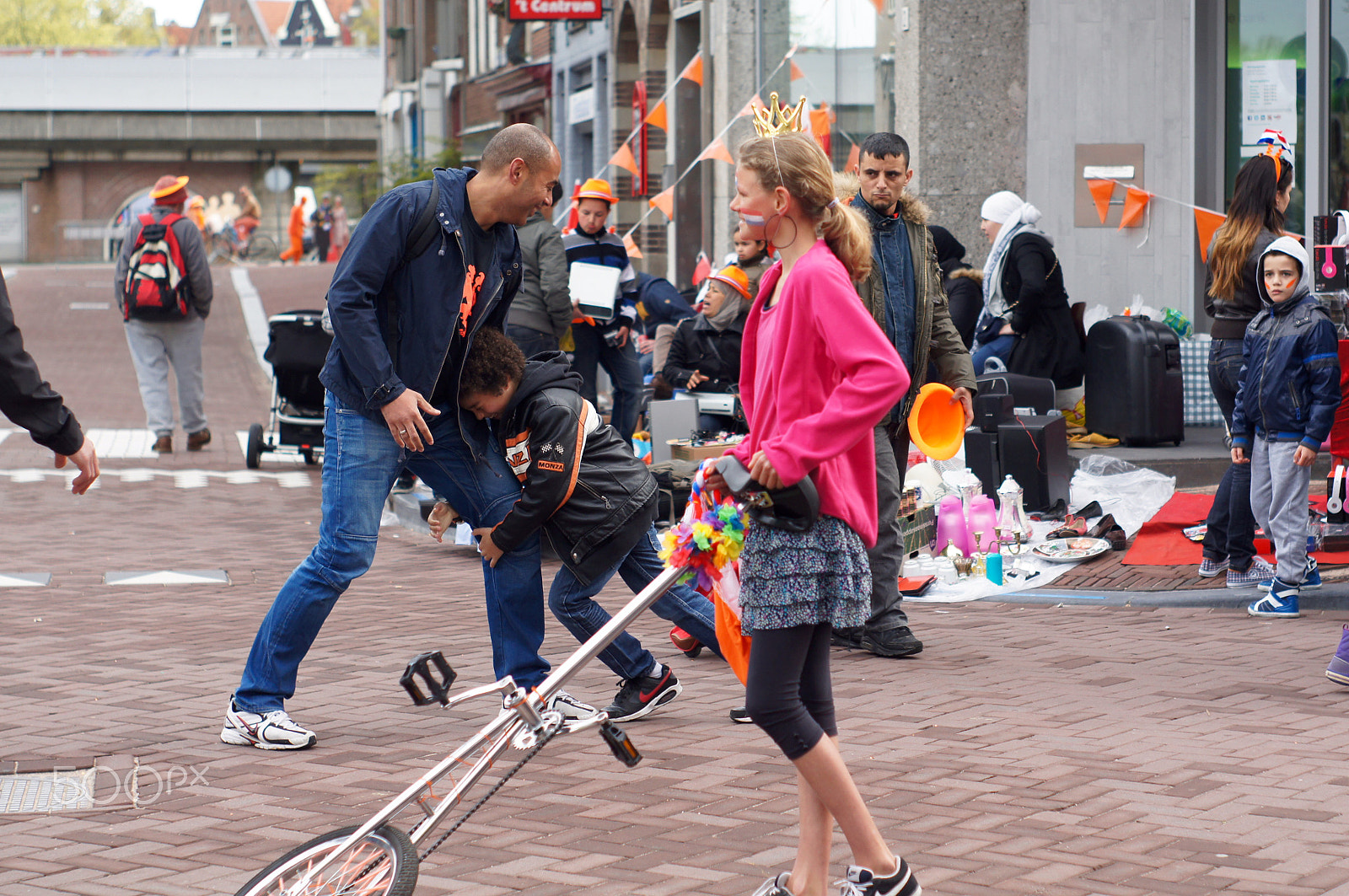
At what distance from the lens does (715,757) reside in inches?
188

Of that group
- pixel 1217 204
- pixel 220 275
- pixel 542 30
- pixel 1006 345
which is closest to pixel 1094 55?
pixel 1217 204

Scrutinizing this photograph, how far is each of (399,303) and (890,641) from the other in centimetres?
240

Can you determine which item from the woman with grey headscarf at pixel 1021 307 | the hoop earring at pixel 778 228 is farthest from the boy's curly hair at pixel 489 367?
the woman with grey headscarf at pixel 1021 307

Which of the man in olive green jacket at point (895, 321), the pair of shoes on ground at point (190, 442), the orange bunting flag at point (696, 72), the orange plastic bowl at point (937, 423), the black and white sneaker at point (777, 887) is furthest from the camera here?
the orange bunting flag at point (696, 72)

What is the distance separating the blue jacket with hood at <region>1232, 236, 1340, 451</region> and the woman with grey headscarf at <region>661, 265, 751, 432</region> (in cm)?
317

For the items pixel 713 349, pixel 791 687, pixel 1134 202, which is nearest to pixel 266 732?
pixel 791 687

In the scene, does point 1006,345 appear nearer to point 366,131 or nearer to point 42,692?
point 42,692

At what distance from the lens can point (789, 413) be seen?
346 centimetres

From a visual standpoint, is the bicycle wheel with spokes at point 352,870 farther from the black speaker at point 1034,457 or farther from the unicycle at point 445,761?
the black speaker at point 1034,457

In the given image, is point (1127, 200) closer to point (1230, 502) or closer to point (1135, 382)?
point (1135, 382)

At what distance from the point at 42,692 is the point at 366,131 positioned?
4996cm

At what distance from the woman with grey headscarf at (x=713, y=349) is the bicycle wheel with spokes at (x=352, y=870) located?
21.0ft

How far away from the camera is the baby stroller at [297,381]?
11.9m

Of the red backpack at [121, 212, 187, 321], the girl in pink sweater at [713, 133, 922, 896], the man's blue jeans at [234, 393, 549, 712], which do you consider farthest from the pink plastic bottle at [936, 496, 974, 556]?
the red backpack at [121, 212, 187, 321]
